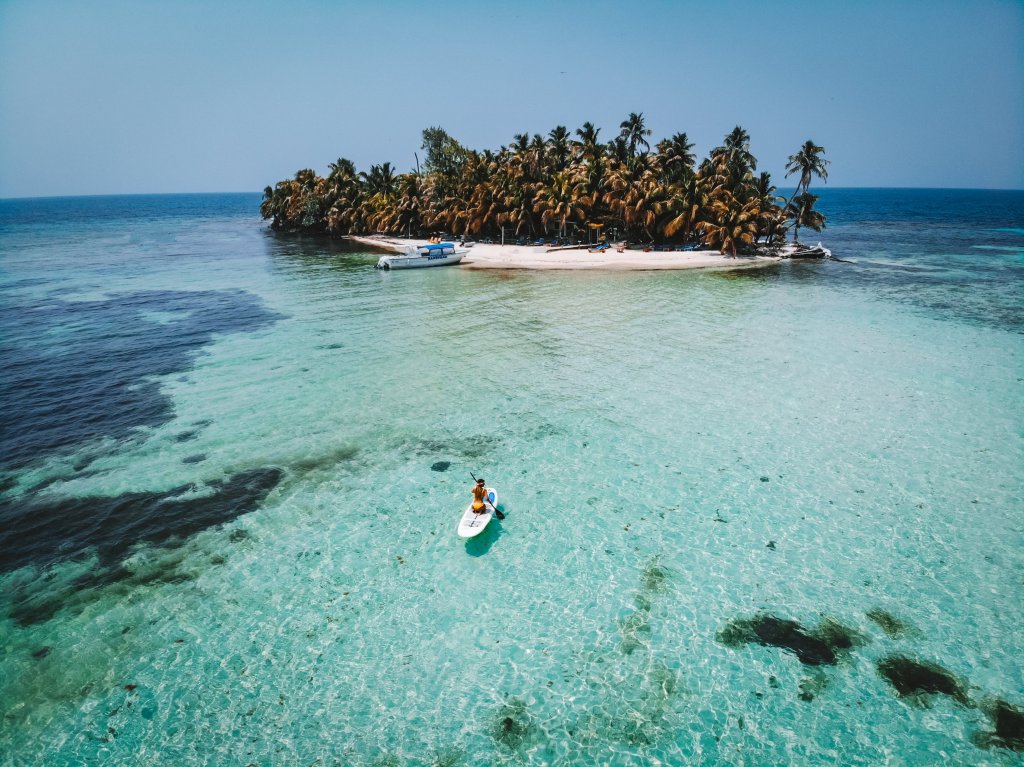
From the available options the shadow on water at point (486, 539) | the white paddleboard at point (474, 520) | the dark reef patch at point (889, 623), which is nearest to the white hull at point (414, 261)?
the white paddleboard at point (474, 520)

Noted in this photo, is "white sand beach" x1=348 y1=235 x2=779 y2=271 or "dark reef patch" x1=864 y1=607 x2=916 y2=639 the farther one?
"white sand beach" x1=348 y1=235 x2=779 y2=271

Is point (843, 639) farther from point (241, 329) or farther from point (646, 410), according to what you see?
point (241, 329)

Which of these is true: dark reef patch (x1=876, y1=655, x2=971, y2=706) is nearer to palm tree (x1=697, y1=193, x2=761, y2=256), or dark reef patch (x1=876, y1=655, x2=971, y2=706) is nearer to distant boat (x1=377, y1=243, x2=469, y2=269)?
palm tree (x1=697, y1=193, x2=761, y2=256)

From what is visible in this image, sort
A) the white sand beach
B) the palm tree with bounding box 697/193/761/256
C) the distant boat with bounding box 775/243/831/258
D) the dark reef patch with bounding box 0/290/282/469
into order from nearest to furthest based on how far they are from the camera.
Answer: the dark reef patch with bounding box 0/290/282/469, the white sand beach, the palm tree with bounding box 697/193/761/256, the distant boat with bounding box 775/243/831/258

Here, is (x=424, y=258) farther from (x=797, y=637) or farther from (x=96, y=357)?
(x=797, y=637)

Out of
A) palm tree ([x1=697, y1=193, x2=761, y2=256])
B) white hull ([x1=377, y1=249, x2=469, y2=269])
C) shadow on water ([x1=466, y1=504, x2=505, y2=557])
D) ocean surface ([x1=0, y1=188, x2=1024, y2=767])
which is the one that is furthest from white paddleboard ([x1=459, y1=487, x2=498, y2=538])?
palm tree ([x1=697, y1=193, x2=761, y2=256])

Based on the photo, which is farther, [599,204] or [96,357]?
[599,204]

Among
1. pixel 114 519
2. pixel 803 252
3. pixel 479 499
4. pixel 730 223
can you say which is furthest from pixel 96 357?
pixel 803 252
